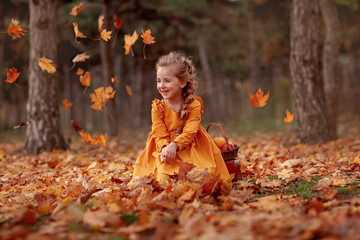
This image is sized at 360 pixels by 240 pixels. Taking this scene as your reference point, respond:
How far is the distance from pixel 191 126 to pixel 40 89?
13.6ft

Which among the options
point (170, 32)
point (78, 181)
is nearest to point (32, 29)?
point (78, 181)

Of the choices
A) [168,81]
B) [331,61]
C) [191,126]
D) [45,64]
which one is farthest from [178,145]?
[331,61]

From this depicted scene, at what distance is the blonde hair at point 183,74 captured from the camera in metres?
3.55

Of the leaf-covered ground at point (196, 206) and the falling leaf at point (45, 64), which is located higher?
the falling leaf at point (45, 64)

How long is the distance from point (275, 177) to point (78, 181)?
2.04 m

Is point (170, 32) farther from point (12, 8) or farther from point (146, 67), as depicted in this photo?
point (12, 8)

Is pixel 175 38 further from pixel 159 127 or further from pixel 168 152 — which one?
pixel 168 152

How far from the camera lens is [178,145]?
334 centimetres

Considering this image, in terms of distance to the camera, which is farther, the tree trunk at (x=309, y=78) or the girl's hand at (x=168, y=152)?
the tree trunk at (x=309, y=78)

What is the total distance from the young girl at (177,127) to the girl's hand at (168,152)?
54 millimetres


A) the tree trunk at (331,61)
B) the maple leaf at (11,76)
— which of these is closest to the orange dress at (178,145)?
the maple leaf at (11,76)

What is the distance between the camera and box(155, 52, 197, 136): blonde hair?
3.55 m

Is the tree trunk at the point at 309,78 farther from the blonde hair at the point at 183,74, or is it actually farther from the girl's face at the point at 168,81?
the girl's face at the point at 168,81

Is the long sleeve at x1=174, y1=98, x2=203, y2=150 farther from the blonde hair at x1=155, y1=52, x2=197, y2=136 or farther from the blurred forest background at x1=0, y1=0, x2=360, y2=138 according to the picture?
the blurred forest background at x1=0, y1=0, x2=360, y2=138
